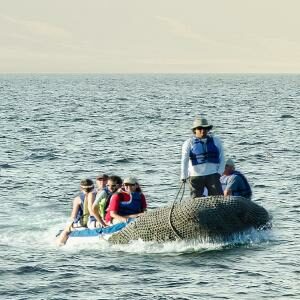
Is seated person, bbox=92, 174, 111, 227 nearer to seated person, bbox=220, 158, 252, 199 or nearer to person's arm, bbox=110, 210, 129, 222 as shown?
person's arm, bbox=110, 210, 129, 222

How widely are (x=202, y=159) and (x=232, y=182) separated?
58.7 inches

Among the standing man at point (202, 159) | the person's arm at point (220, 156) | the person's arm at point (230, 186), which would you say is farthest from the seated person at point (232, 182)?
the person's arm at point (220, 156)

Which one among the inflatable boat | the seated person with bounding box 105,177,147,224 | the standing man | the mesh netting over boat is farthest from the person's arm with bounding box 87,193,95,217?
the standing man

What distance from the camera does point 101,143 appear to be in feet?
163

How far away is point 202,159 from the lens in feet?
68.4

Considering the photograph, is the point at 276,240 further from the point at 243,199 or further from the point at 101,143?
the point at 101,143

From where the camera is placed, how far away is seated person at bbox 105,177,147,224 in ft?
70.7

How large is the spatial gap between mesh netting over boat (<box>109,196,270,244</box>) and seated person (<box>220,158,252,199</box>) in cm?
72

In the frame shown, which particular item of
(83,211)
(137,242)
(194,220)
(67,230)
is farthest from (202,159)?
(67,230)

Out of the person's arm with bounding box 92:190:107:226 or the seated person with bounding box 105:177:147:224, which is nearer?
the seated person with bounding box 105:177:147:224

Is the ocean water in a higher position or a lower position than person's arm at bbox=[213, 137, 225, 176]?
lower

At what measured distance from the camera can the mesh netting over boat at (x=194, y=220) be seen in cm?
2075

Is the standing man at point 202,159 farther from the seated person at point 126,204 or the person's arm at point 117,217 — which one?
the person's arm at point 117,217

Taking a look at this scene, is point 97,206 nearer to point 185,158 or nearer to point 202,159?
point 185,158
